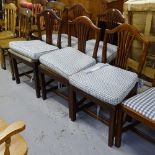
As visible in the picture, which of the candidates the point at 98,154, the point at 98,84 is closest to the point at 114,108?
the point at 98,84

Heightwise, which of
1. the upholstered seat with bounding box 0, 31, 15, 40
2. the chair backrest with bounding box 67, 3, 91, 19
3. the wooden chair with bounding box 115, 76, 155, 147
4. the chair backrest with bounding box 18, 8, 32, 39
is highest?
the chair backrest with bounding box 67, 3, 91, 19

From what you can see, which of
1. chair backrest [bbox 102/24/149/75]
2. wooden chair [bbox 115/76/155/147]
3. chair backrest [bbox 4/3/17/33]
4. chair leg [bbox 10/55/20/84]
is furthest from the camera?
chair backrest [bbox 4/3/17/33]

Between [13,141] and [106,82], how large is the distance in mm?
875

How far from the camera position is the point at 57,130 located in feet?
7.06

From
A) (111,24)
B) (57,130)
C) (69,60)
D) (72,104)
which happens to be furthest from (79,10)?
(57,130)

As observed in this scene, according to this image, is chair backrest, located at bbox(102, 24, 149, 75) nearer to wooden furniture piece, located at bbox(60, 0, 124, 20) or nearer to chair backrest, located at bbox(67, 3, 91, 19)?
chair backrest, located at bbox(67, 3, 91, 19)

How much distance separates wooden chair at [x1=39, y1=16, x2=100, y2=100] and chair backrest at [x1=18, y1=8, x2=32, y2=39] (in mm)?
842

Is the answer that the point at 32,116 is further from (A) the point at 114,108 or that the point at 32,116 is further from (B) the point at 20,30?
(B) the point at 20,30

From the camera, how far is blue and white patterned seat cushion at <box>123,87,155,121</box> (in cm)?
159

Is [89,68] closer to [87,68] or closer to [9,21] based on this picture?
[87,68]

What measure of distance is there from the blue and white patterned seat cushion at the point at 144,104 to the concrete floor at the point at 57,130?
464mm

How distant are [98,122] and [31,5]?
2.60m

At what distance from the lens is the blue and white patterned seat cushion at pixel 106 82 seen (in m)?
1.75

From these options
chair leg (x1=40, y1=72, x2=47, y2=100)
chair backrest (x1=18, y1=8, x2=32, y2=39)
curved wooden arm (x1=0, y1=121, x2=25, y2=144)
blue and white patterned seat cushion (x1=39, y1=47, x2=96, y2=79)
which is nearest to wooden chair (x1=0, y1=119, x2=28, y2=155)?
curved wooden arm (x1=0, y1=121, x2=25, y2=144)
